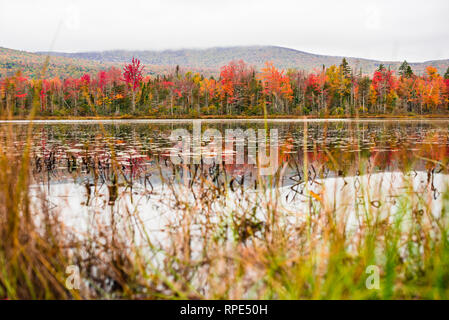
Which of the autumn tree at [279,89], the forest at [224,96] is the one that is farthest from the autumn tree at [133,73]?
the autumn tree at [279,89]

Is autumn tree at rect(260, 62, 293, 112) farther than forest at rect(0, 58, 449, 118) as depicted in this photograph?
Yes

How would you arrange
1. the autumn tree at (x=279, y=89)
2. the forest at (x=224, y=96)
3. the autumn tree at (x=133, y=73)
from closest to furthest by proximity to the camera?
the autumn tree at (x=133, y=73) < the forest at (x=224, y=96) < the autumn tree at (x=279, y=89)

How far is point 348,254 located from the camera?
233 cm

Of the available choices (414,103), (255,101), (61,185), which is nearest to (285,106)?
(255,101)

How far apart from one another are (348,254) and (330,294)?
0.50 meters

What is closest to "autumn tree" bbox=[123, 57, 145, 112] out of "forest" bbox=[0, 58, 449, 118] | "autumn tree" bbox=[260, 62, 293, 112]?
"forest" bbox=[0, 58, 449, 118]

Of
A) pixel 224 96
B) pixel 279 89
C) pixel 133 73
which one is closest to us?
pixel 133 73

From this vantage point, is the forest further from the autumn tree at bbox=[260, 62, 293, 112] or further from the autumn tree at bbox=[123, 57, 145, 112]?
the autumn tree at bbox=[123, 57, 145, 112]

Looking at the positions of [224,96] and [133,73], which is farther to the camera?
[224,96]

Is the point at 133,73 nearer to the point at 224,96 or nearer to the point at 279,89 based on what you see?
the point at 279,89

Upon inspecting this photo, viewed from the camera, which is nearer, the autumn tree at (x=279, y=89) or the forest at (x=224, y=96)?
the forest at (x=224, y=96)

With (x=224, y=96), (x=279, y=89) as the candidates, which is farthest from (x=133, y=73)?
(x=224, y=96)

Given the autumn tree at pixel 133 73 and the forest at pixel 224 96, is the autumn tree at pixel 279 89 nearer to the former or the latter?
the forest at pixel 224 96
